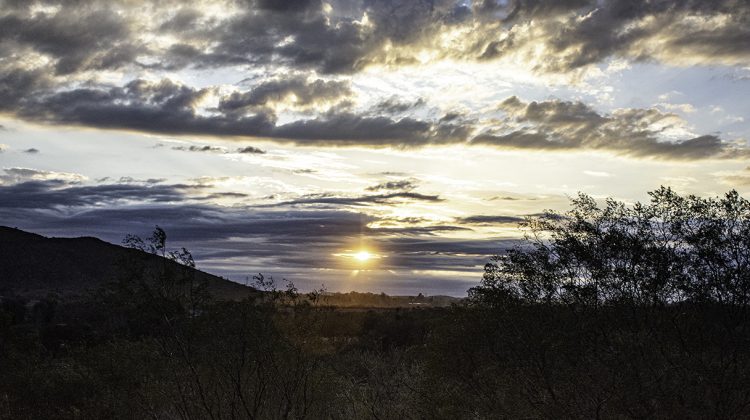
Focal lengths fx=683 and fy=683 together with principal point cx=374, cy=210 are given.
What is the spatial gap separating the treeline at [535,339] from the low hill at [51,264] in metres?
73.2

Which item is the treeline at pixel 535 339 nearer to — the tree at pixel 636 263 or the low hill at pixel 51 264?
the tree at pixel 636 263

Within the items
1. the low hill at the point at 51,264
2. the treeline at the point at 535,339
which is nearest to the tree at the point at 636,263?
the treeline at the point at 535,339

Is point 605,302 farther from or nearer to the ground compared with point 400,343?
farther from the ground

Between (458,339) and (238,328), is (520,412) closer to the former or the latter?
(458,339)

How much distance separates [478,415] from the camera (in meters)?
22.2

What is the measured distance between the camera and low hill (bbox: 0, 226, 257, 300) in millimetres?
100812

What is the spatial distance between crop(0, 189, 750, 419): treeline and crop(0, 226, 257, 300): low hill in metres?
73.2

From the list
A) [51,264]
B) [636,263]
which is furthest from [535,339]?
[51,264]

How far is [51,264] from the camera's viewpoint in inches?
4304

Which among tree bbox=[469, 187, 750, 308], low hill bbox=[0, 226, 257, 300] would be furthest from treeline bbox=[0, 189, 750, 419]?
low hill bbox=[0, 226, 257, 300]

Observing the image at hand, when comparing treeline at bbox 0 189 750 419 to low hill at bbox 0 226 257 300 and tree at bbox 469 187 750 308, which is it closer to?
tree at bbox 469 187 750 308

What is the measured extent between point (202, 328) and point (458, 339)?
9.55 meters

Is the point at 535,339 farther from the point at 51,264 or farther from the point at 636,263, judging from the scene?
the point at 51,264

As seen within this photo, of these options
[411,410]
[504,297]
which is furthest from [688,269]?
[411,410]
